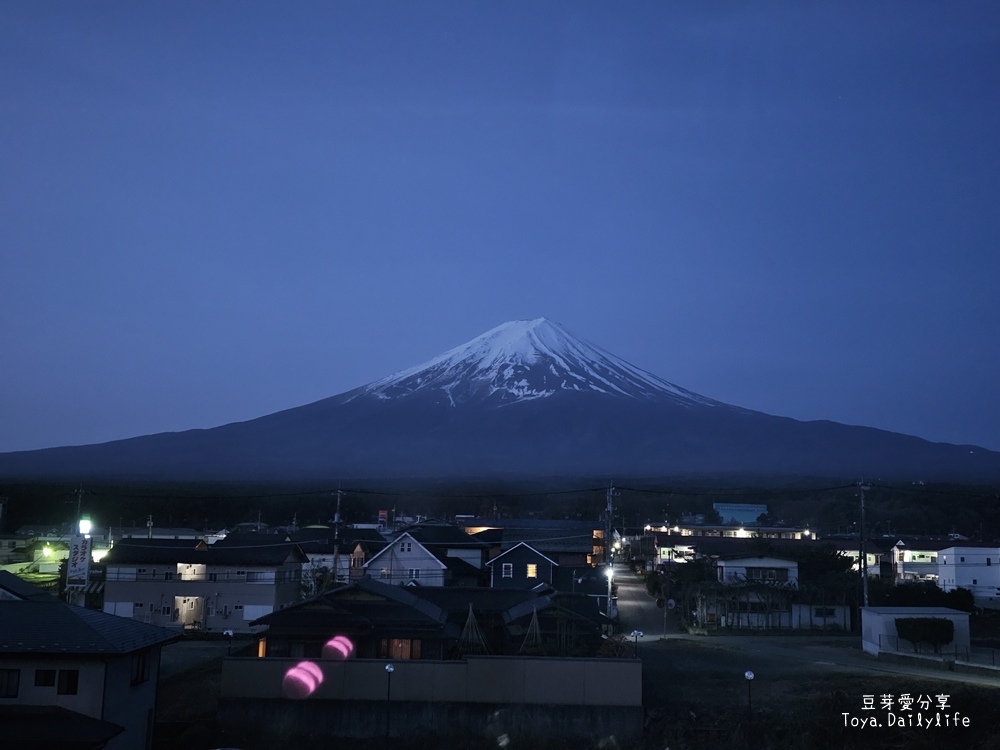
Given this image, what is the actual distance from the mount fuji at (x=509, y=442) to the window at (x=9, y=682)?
8623 centimetres

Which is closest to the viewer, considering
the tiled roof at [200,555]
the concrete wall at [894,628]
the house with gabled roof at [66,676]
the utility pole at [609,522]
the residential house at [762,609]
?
the house with gabled roof at [66,676]

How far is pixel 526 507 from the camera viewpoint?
70.9m

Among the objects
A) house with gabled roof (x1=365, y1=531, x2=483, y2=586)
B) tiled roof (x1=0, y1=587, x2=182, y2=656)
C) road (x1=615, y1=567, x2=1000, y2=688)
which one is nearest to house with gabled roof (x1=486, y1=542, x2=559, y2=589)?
→ house with gabled roof (x1=365, y1=531, x2=483, y2=586)

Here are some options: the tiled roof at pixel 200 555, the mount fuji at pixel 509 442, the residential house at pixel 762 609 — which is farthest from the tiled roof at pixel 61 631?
the mount fuji at pixel 509 442

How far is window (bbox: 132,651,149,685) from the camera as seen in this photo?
1269 cm

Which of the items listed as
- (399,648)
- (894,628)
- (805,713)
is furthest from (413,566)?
(805,713)

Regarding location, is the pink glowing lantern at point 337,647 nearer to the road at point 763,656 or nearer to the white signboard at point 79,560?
the road at point 763,656

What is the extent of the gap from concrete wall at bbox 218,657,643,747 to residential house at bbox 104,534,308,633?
11.0 meters

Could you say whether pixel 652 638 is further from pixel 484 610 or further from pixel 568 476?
pixel 568 476

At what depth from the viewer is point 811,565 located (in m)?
29.2

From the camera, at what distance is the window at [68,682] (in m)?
11.8

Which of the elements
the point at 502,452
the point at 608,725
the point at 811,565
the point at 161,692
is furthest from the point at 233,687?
the point at 502,452

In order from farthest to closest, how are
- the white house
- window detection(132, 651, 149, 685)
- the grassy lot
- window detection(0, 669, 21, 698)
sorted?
the white house
the grassy lot
window detection(132, 651, 149, 685)
window detection(0, 669, 21, 698)

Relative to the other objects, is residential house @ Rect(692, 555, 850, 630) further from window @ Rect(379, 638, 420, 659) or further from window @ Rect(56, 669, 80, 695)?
window @ Rect(56, 669, 80, 695)
